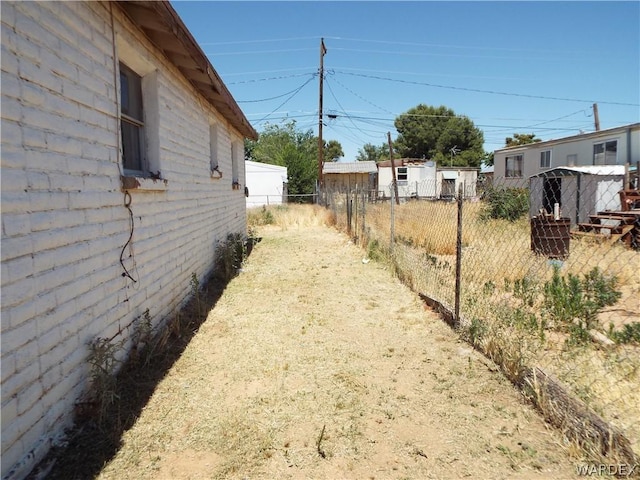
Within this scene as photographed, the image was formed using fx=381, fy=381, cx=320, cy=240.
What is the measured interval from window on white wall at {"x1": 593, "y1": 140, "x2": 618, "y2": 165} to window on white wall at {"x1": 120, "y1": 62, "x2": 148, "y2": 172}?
19.0m

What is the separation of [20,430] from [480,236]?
983cm

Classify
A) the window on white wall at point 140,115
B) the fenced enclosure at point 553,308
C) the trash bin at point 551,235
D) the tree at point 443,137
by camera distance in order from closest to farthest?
the fenced enclosure at point 553,308
the window on white wall at point 140,115
the trash bin at point 551,235
the tree at point 443,137

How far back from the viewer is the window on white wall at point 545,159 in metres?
20.4

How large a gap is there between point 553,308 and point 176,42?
16.4ft

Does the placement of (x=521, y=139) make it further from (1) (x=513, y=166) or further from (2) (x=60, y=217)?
(2) (x=60, y=217)

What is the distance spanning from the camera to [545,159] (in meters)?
20.7

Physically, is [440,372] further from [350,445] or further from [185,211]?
[185,211]

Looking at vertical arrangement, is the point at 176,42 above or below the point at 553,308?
above

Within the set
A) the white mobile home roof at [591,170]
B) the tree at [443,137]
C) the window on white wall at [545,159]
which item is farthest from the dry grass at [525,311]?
the tree at [443,137]

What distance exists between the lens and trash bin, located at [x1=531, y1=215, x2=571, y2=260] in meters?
7.72

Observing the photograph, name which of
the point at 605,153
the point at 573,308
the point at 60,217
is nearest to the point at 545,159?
the point at 605,153

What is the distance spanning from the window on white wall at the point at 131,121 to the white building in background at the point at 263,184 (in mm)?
20594

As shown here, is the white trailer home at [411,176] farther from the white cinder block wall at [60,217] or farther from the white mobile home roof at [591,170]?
the white cinder block wall at [60,217]

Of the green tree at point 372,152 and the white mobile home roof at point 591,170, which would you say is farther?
the green tree at point 372,152
